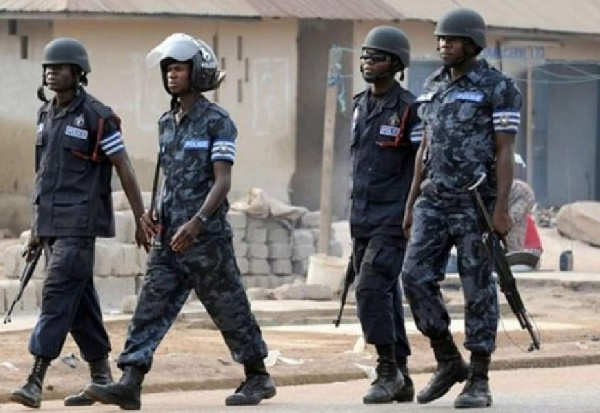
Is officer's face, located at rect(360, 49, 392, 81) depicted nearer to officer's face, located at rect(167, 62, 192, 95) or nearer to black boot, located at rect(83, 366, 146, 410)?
officer's face, located at rect(167, 62, 192, 95)

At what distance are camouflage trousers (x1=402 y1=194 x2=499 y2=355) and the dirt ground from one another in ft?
6.89

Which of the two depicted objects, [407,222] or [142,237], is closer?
[407,222]

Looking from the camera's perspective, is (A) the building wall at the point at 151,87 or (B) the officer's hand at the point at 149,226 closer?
(B) the officer's hand at the point at 149,226

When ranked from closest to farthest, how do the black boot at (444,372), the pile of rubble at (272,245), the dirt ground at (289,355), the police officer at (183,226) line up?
the police officer at (183,226) → the black boot at (444,372) → the dirt ground at (289,355) → the pile of rubble at (272,245)

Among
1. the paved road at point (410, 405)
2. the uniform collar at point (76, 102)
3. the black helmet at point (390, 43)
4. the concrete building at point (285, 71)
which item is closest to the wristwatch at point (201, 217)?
the paved road at point (410, 405)

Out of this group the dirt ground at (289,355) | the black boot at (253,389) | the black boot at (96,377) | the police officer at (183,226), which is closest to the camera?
the police officer at (183,226)

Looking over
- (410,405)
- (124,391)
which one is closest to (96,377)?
(124,391)

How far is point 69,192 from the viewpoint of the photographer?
1156 cm

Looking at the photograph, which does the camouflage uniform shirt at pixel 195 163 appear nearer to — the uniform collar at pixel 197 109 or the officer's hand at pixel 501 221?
the uniform collar at pixel 197 109

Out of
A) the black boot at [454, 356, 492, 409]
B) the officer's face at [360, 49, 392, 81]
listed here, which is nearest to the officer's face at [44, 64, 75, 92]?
the officer's face at [360, 49, 392, 81]

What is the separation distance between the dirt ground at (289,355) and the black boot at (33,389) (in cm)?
47

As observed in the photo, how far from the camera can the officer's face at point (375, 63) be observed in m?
11.7

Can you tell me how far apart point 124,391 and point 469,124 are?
2.15 meters

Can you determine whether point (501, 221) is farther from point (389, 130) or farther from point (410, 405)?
point (410, 405)
